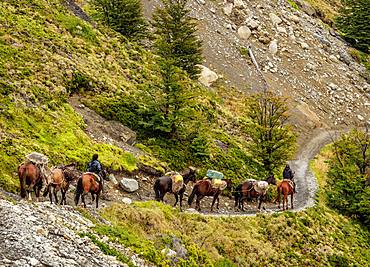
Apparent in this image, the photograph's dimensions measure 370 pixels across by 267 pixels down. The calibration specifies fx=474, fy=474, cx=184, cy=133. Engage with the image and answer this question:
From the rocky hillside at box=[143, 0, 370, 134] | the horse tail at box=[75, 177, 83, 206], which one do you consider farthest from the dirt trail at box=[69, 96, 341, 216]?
the rocky hillside at box=[143, 0, 370, 134]

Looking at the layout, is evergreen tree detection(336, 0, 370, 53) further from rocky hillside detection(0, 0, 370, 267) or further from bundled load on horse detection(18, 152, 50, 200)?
bundled load on horse detection(18, 152, 50, 200)

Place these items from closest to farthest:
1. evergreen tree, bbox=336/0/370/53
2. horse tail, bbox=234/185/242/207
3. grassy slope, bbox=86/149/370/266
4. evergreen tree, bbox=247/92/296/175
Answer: grassy slope, bbox=86/149/370/266 → horse tail, bbox=234/185/242/207 → evergreen tree, bbox=247/92/296/175 → evergreen tree, bbox=336/0/370/53

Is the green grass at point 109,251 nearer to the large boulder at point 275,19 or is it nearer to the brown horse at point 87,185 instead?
the brown horse at point 87,185

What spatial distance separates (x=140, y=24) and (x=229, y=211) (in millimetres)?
23813

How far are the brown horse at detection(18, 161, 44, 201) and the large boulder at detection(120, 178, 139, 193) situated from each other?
707 cm

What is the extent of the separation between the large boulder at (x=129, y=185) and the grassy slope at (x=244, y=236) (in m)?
3.57

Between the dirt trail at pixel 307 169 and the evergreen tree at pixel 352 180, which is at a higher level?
the evergreen tree at pixel 352 180

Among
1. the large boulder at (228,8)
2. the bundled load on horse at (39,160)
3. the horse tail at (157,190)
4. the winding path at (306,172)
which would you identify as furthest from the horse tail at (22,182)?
the large boulder at (228,8)

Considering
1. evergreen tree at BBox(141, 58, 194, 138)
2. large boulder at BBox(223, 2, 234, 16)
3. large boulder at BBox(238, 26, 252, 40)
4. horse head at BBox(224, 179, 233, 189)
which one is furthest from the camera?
large boulder at BBox(223, 2, 234, 16)

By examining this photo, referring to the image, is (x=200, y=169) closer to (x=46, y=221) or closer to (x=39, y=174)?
(x=39, y=174)

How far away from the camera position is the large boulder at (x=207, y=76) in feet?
159

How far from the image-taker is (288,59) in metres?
60.0

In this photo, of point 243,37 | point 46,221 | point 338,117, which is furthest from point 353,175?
point 243,37

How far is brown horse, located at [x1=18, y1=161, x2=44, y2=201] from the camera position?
53.9 ft
